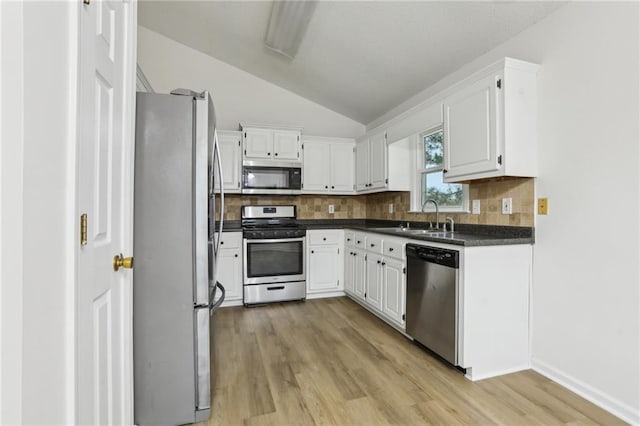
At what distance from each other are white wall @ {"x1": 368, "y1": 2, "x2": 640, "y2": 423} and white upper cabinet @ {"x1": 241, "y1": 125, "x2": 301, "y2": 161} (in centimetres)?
251

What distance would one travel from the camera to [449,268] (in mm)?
2152

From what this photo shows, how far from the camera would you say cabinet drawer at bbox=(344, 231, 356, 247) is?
3779 mm

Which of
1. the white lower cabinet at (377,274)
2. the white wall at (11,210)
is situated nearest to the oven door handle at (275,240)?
the white lower cabinet at (377,274)

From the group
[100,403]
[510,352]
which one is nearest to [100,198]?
[100,403]

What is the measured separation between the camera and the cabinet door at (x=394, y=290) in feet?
8.93

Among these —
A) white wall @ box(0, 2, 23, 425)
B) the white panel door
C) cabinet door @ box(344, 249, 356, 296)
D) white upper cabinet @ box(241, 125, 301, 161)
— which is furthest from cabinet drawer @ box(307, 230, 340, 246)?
white wall @ box(0, 2, 23, 425)

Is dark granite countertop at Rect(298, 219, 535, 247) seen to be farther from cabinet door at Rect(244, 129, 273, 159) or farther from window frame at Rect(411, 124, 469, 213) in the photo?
cabinet door at Rect(244, 129, 273, 159)

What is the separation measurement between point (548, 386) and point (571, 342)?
0.32m

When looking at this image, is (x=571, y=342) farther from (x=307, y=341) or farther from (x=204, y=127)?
(x=204, y=127)

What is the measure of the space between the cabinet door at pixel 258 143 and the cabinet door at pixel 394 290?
2.00 metres

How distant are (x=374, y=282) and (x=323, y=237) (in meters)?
1.01

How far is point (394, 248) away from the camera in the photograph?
2.85 m

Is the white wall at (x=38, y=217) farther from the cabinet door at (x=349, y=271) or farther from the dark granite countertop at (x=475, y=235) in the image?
the cabinet door at (x=349, y=271)

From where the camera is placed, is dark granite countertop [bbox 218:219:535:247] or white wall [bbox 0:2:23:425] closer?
white wall [bbox 0:2:23:425]
